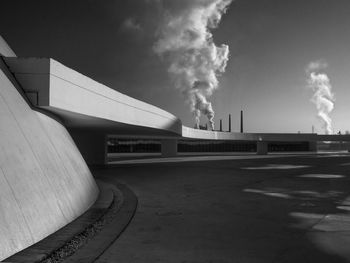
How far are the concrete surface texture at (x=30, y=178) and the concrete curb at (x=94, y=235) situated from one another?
16 centimetres

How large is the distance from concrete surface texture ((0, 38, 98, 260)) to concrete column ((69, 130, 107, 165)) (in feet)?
55.4

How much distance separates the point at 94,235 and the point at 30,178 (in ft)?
5.98

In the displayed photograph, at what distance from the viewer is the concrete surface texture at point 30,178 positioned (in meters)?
5.16

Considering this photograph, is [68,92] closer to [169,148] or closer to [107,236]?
[107,236]

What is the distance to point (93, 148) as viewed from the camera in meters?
26.9

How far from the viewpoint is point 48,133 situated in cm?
865

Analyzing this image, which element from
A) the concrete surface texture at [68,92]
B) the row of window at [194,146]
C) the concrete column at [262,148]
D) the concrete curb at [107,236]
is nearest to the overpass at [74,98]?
the concrete surface texture at [68,92]

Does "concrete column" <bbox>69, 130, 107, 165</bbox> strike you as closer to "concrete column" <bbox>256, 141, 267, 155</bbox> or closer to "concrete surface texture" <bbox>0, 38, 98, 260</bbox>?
"concrete surface texture" <bbox>0, 38, 98, 260</bbox>

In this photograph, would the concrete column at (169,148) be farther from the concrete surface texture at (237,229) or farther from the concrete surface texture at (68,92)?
the concrete surface texture at (237,229)

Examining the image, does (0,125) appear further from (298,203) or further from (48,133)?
(298,203)

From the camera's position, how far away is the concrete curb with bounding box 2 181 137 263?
510 cm

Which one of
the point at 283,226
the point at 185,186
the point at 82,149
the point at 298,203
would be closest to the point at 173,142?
the point at 82,149

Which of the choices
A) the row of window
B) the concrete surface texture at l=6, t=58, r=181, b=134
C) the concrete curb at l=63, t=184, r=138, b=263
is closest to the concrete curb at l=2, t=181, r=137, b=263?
the concrete curb at l=63, t=184, r=138, b=263

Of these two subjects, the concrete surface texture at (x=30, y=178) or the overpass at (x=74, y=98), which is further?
the overpass at (x=74, y=98)
